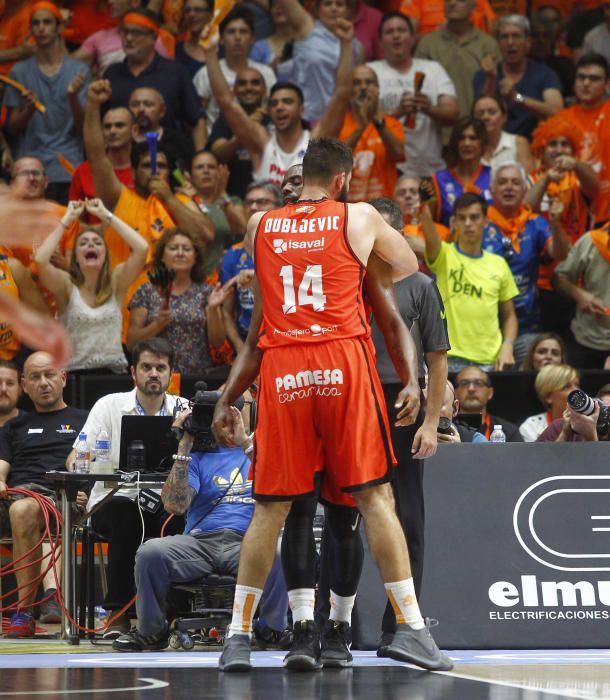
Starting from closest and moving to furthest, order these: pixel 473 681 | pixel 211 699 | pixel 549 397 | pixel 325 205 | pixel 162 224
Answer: pixel 211 699 < pixel 473 681 < pixel 325 205 < pixel 549 397 < pixel 162 224

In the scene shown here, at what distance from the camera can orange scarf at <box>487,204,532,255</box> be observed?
11547mm

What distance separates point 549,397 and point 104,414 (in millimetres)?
3217

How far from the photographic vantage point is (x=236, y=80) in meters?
12.6

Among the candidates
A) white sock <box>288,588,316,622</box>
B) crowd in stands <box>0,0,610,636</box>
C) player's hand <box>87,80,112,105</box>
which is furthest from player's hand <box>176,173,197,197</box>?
white sock <box>288,588,316,622</box>

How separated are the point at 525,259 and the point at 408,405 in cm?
609

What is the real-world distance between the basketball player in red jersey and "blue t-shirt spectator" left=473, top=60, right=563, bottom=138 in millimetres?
7867

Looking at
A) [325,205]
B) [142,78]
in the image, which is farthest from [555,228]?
[325,205]

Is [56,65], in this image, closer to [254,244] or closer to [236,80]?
[236,80]

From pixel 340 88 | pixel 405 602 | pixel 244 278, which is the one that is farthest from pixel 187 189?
pixel 405 602

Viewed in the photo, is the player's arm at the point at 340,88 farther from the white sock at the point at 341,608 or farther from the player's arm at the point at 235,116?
the white sock at the point at 341,608

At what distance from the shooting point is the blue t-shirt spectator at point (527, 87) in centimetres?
1312

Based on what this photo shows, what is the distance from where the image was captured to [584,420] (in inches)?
286

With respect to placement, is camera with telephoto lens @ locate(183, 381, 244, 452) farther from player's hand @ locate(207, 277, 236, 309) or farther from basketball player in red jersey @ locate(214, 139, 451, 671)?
player's hand @ locate(207, 277, 236, 309)

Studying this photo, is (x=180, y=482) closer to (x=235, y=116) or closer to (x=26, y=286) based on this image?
(x=26, y=286)
